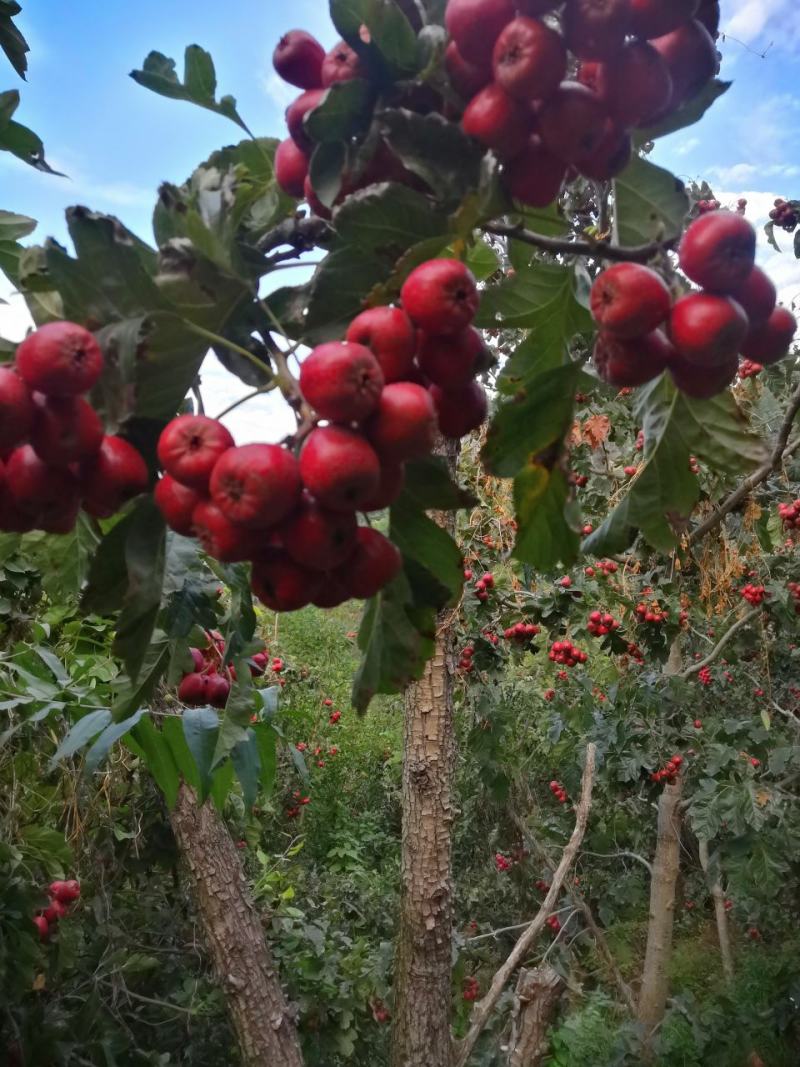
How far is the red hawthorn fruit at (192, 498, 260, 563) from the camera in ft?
1.63

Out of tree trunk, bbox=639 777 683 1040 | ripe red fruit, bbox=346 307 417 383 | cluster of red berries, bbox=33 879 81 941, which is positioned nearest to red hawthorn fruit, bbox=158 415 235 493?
ripe red fruit, bbox=346 307 417 383

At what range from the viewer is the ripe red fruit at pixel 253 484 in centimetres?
47

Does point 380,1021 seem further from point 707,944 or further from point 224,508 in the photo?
point 224,508

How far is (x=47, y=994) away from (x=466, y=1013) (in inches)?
115

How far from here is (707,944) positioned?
22.1 ft

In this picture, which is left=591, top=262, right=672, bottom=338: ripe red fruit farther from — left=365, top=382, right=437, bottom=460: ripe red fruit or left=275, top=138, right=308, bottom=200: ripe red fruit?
left=275, top=138, right=308, bottom=200: ripe red fruit

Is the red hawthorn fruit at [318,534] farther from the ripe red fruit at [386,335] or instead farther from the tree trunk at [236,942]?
the tree trunk at [236,942]

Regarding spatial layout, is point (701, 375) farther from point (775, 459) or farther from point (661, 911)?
point (661, 911)

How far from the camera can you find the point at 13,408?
50 centimetres

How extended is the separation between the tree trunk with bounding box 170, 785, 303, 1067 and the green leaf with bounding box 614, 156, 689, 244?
231 centimetres

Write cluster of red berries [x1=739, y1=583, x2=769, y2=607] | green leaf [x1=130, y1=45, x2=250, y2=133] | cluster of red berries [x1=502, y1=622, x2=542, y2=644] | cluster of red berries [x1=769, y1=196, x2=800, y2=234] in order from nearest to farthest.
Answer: green leaf [x1=130, y1=45, x2=250, y2=133] → cluster of red berries [x1=769, y1=196, x2=800, y2=234] → cluster of red berries [x1=502, y1=622, x2=542, y2=644] → cluster of red berries [x1=739, y1=583, x2=769, y2=607]

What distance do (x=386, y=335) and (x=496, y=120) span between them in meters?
0.16

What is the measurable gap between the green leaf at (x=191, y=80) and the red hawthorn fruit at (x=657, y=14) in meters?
0.35

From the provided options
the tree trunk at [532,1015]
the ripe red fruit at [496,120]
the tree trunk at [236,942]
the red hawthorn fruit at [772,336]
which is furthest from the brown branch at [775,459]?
the tree trunk at [236,942]
